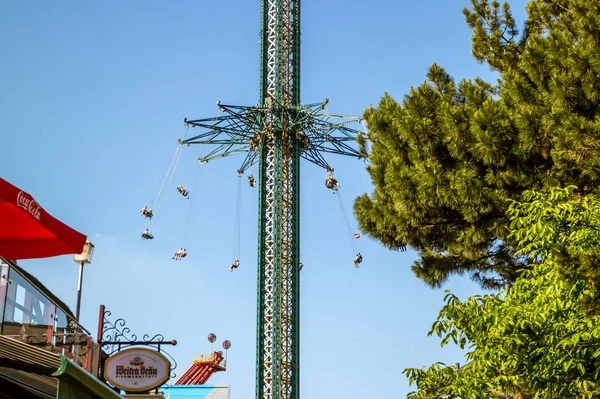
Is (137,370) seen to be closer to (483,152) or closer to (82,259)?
(82,259)

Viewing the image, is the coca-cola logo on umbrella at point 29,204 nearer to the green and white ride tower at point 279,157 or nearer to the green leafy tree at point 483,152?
the green leafy tree at point 483,152

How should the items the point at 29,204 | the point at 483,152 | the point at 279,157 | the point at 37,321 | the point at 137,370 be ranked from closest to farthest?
1. the point at 37,321
2. the point at 137,370
3. the point at 29,204
4. the point at 483,152
5. the point at 279,157

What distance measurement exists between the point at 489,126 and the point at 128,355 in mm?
7083

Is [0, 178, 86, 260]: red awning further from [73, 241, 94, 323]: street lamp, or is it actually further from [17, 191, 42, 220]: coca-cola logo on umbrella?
[73, 241, 94, 323]: street lamp

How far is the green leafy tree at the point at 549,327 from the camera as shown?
34.5 ft

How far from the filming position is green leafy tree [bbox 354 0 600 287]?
1397cm

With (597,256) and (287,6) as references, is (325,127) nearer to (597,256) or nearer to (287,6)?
(287,6)

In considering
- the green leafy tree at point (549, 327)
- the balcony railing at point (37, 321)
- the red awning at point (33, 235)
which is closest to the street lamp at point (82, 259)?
the red awning at point (33, 235)

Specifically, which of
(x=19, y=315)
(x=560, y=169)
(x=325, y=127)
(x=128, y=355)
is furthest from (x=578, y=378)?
(x=325, y=127)

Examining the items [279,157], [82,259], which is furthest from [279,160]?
[82,259]

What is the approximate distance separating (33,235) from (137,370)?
2528 millimetres

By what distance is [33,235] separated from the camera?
1154 cm

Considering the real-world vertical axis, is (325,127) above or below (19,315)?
above

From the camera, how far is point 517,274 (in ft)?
51.4
